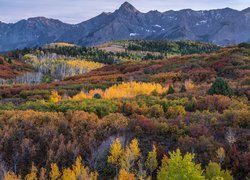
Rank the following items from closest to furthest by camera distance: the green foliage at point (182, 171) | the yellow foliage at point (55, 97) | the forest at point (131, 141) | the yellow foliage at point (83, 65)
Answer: the green foliage at point (182, 171) → the forest at point (131, 141) → the yellow foliage at point (55, 97) → the yellow foliage at point (83, 65)

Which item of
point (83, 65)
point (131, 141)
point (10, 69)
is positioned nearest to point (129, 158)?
point (131, 141)

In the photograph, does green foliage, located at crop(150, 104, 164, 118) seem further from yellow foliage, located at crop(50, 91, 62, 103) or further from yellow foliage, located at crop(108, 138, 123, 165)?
yellow foliage, located at crop(50, 91, 62, 103)

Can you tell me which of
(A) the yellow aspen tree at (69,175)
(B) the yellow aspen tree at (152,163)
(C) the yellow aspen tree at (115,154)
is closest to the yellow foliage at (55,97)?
(C) the yellow aspen tree at (115,154)

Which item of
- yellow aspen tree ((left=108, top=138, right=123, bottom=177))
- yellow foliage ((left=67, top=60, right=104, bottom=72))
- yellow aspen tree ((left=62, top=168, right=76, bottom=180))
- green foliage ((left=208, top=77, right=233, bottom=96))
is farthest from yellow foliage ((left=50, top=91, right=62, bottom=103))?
yellow foliage ((left=67, top=60, right=104, bottom=72))

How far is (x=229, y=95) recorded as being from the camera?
28625 mm

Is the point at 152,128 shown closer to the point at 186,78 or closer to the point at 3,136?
the point at 3,136

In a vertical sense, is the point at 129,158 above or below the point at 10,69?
above

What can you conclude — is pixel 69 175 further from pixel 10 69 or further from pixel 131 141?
pixel 10 69

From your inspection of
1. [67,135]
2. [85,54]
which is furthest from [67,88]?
[85,54]

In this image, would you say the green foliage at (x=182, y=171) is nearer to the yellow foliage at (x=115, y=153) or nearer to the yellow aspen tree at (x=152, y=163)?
the yellow aspen tree at (x=152, y=163)

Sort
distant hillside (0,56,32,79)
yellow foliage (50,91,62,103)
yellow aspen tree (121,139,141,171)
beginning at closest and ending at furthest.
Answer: yellow aspen tree (121,139,141,171), yellow foliage (50,91,62,103), distant hillside (0,56,32,79)

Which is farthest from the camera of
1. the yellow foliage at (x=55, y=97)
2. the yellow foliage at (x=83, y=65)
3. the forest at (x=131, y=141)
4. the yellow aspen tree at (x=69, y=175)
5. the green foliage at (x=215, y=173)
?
the yellow foliage at (x=83, y=65)

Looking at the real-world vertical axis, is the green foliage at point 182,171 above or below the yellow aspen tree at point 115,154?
above

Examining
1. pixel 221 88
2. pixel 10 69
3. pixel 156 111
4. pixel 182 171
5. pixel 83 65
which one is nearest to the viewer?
pixel 182 171
